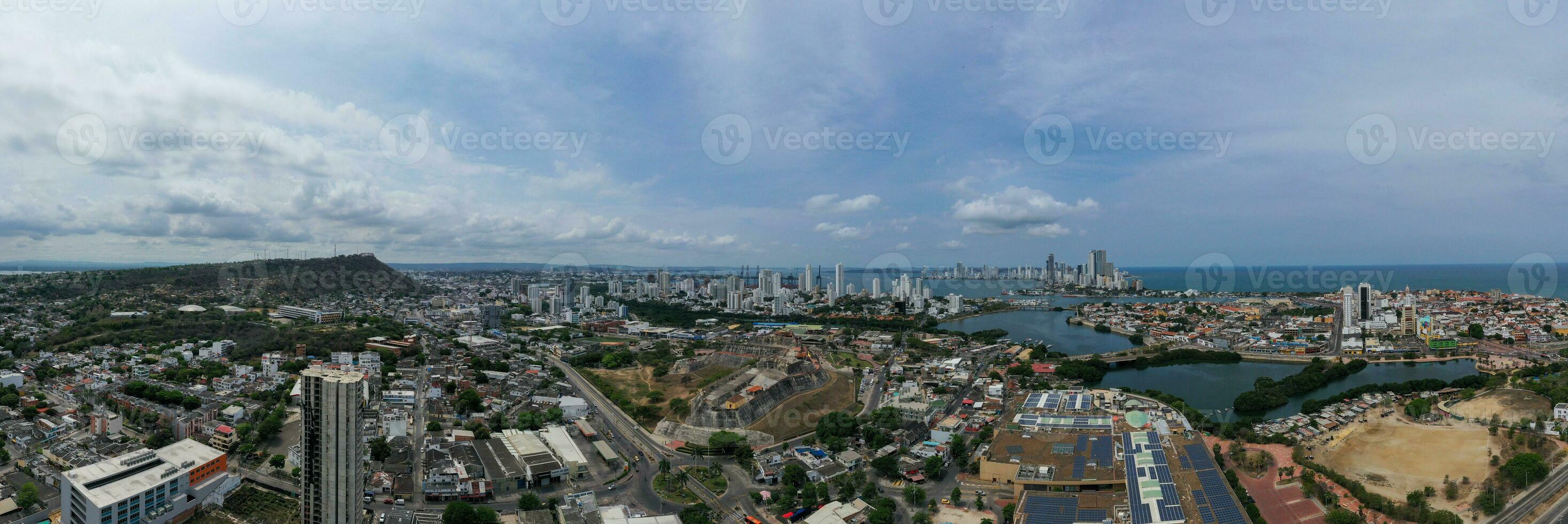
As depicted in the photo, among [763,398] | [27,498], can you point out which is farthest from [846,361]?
[27,498]

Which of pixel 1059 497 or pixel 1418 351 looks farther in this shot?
pixel 1418 351

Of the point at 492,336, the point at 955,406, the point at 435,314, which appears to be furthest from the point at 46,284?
the point at 955,406

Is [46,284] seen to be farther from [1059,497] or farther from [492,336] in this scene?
[1059,497]

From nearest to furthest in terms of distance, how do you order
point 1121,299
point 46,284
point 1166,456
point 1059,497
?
point 1059,497
point 1166,456
point 46,284
point 1121,299

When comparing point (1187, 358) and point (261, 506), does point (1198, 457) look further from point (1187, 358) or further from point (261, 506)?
point (1187, 358)

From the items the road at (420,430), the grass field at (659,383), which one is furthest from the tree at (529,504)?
the grass field at (659,383)

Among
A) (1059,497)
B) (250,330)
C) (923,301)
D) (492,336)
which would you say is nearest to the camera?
(1059,497)
